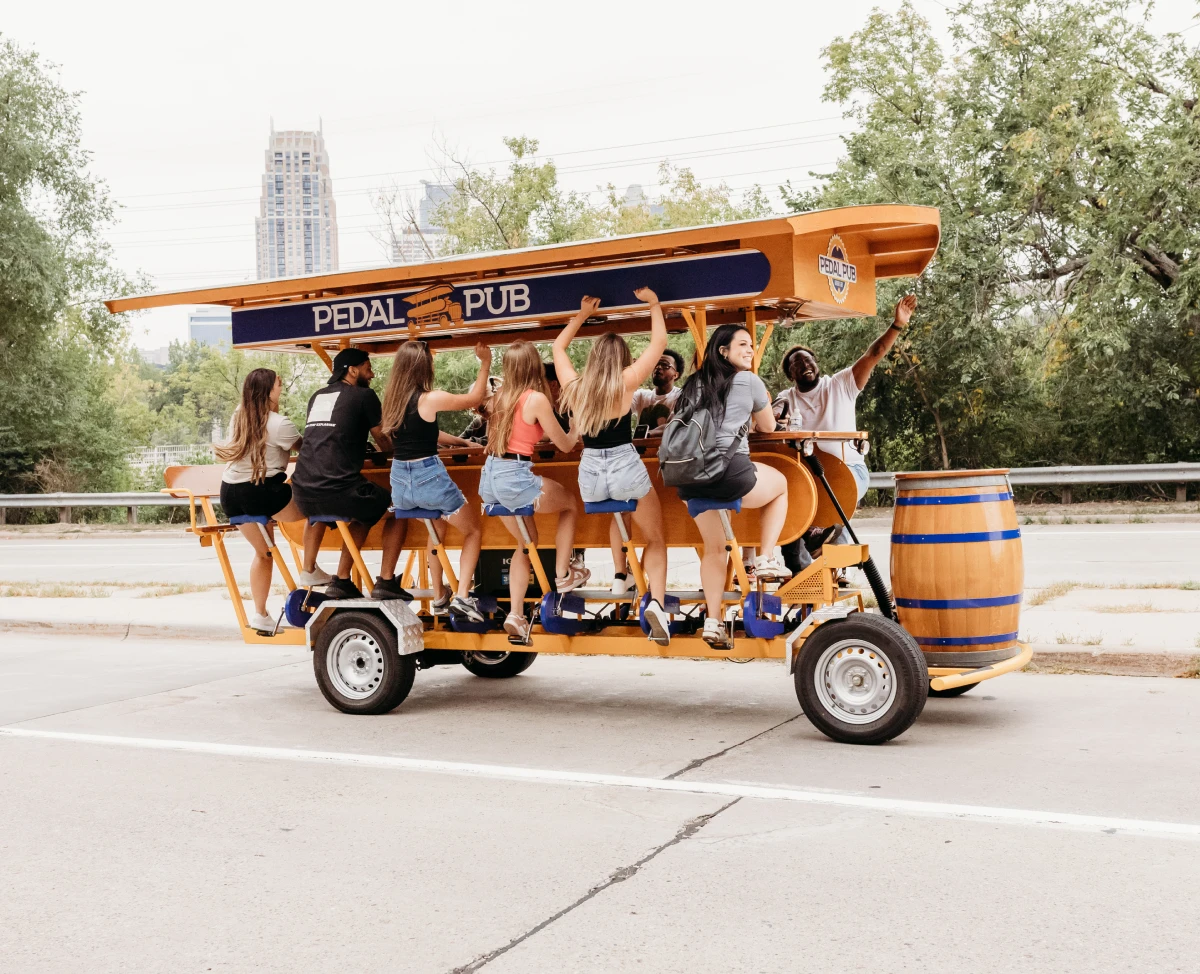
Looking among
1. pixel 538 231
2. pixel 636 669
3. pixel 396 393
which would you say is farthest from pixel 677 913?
pixel 538 231

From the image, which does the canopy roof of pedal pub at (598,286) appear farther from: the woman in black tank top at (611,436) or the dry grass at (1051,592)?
the dry grass at (1051,592)

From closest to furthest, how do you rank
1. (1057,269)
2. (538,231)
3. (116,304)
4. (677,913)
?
(677,913) → (116,304) → (1057,269) → (538,231)

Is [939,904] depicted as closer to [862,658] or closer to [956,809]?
[956,809]

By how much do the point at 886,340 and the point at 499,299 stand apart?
7.86 feet

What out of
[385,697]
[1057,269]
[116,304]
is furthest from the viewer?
[1057,269]

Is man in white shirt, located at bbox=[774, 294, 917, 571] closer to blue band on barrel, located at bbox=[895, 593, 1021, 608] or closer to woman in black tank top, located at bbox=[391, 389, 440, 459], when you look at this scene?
blue band on barrel, located at bbox=[895, 593, 1021, 608]

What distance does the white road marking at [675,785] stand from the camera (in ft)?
16.3

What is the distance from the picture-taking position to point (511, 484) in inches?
283

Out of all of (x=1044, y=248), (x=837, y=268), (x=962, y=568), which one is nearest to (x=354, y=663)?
(x=962, y=568)

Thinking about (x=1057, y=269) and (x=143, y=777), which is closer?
(x=143, y=777)

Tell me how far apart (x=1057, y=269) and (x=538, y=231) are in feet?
Answer: 44.7

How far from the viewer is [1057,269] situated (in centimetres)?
2184

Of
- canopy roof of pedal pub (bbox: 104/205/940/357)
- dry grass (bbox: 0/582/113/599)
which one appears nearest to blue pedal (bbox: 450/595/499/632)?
canopy roof of pedal pub (bbox: 104/205/940/357)

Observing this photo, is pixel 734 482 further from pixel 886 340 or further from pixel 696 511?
pixel 886 340
